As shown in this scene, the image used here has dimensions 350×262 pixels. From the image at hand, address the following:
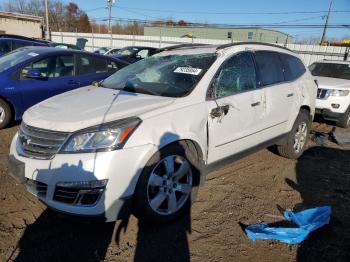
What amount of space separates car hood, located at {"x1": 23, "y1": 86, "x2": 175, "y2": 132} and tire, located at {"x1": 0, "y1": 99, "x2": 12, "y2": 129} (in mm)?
2646

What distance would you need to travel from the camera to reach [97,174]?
270cm

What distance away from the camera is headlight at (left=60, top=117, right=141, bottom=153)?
279 centimetres

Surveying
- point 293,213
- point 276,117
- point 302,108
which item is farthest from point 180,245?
point 302,108

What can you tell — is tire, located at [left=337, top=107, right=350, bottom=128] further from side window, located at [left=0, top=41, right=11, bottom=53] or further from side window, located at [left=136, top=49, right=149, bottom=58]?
side window, located at [left=136, top=49, right=149, bottom=58]

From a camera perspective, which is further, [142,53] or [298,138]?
[142,53]

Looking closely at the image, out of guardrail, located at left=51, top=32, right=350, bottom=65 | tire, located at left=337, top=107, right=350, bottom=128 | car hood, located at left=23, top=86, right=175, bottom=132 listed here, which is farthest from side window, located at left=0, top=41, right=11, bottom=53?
guardrail, located at left=51, top=32, right=350, bottom=65

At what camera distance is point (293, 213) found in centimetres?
356

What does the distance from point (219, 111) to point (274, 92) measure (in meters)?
1.24

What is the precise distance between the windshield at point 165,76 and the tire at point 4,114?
2573mm

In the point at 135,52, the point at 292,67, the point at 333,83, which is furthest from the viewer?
the point at 135,52

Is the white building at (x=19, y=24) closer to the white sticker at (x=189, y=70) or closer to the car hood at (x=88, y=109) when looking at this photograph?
the car hood at (x=88, y=109)

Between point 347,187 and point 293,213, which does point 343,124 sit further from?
point 293,213

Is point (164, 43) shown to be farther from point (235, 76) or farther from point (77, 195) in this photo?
point (77, 195)

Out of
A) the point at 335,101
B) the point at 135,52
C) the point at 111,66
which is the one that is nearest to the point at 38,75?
the point at 111,66
